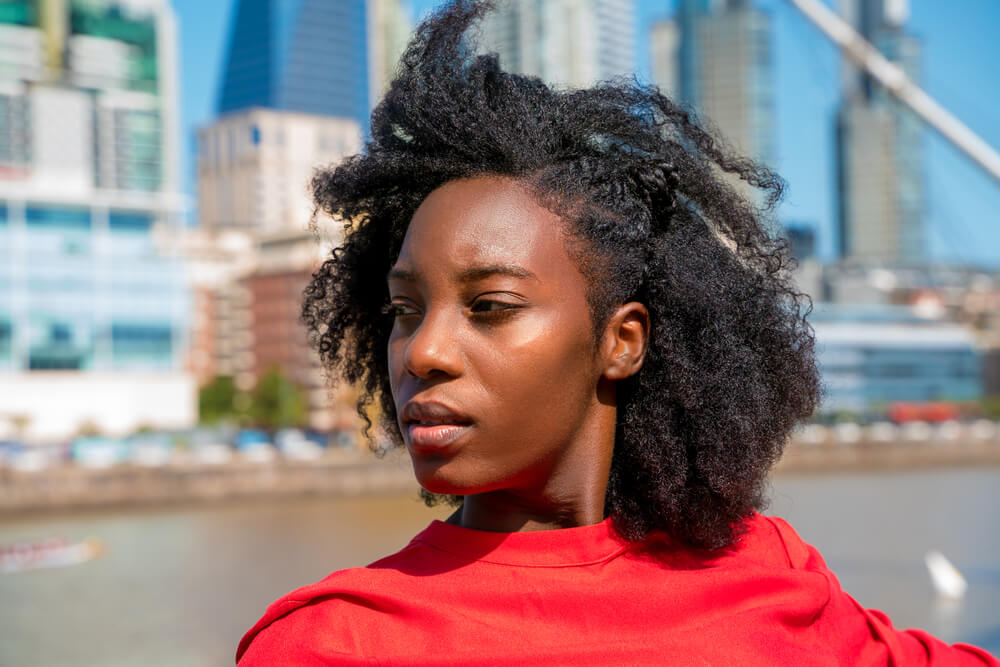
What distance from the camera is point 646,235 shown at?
68.3 inches

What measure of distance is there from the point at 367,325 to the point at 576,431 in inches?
20.5

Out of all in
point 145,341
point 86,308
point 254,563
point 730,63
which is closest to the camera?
point 254,563

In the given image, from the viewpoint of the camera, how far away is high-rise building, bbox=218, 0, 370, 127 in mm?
155000

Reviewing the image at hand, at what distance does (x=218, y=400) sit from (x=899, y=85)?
155 ft

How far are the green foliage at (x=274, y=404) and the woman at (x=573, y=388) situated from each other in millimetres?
59680

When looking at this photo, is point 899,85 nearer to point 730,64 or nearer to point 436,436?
point 436,436

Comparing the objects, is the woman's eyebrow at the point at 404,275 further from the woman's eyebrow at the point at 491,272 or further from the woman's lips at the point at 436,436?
the woman's lips at the point at 436,436

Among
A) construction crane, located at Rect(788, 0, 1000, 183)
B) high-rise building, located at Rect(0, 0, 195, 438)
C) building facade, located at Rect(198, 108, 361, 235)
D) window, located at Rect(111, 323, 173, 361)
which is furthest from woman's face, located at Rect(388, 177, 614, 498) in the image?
building facade, located at Rect(198, 108, 361, 235)

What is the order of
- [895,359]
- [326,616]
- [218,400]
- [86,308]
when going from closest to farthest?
[326,616] < [86,308] < [218,400] < [895,359]

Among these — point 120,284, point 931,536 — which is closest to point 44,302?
point 120,284

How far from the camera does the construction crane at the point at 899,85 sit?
1108 inches

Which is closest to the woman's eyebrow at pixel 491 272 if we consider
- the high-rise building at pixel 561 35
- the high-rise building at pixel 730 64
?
the high-rise building at pixel 561 35

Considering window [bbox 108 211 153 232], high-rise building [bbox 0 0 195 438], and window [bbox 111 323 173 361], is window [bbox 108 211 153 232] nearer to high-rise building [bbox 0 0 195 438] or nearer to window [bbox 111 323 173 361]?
high-rise building [bbox 0 0 195 438]

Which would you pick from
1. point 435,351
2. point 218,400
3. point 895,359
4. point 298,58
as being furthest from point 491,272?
point 298,58
